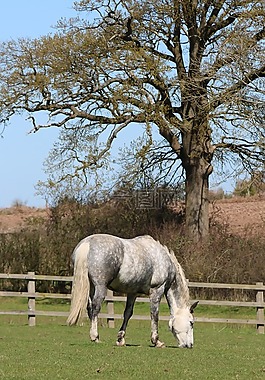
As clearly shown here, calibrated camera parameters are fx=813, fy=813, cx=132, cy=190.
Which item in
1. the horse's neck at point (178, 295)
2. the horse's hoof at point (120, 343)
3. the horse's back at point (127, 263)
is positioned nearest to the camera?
the horse's back at point (127, 263)

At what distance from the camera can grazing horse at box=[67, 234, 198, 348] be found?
12.3 metres

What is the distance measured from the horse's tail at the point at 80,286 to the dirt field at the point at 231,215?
18941 mm

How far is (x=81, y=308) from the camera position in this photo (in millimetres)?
12055

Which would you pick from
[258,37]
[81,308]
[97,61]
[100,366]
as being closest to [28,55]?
[97,61]

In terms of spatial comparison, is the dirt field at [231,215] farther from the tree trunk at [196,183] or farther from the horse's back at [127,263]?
the horse's back at [127,263]

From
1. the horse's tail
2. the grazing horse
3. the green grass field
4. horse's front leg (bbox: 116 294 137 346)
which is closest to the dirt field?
the green grass field

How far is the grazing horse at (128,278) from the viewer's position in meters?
12.3

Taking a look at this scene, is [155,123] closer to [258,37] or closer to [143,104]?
[143,104]

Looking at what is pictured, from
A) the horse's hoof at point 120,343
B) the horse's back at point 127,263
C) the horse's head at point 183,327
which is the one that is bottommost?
the horse's hoof at point 120,343

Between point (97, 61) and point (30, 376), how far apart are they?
1917 cm

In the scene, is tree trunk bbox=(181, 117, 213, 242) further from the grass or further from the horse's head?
the horse's head

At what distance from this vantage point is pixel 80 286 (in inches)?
480

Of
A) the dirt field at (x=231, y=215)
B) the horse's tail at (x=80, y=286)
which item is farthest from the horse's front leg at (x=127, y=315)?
the dirt field at (x=231, y=215)

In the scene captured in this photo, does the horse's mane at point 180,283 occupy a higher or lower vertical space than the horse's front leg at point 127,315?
higher
